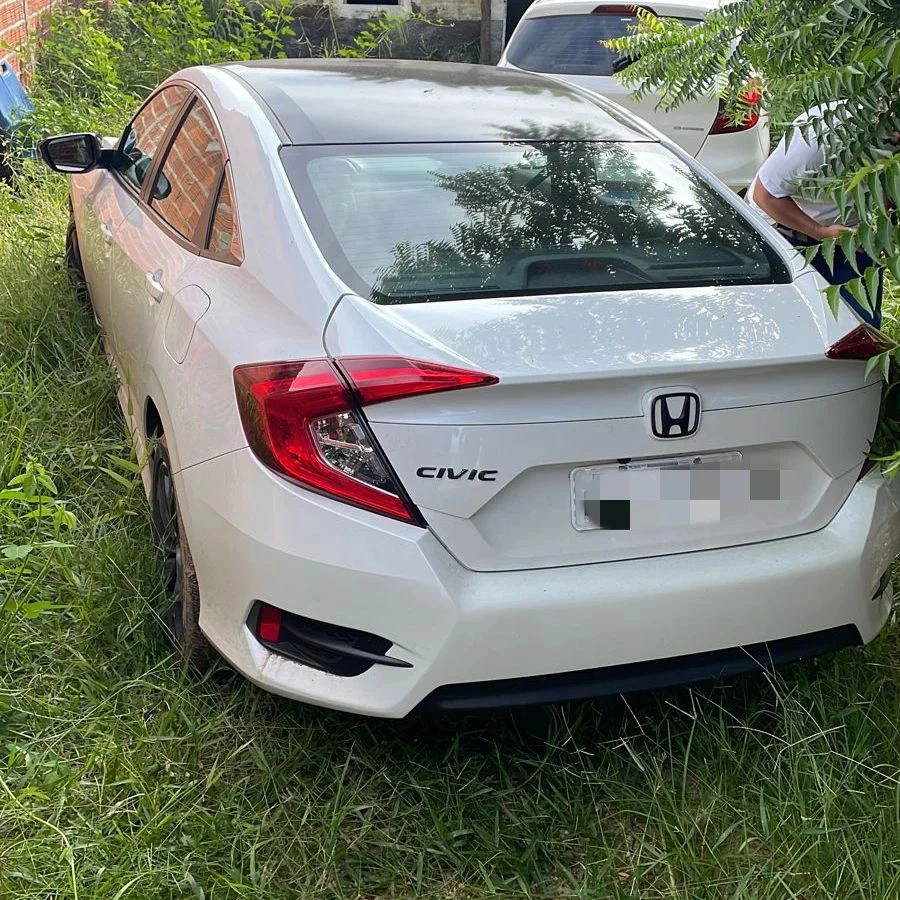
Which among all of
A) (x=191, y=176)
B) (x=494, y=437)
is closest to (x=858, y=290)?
(x=494, y=437)

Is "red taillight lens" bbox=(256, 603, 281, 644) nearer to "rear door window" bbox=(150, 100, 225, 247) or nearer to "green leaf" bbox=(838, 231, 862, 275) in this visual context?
"rear door window" bbox=(150, 100, 225, 247)

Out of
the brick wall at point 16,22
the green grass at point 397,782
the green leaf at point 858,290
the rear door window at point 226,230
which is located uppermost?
the green leaf at point 858,290

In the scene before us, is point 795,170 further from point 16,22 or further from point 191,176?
point 16,22

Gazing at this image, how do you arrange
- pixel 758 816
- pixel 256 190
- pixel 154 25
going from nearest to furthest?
pixel 758 816
pixel 256 190
pixel 154 25

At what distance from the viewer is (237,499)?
2.27 m

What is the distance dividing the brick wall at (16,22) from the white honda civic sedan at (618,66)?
13.4 feet

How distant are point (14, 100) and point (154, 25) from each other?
287 centimetres

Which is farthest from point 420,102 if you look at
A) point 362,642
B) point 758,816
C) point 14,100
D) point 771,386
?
point 14,100

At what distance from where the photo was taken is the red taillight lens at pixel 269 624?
2244 mm

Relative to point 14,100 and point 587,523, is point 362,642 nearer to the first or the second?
point 587,523

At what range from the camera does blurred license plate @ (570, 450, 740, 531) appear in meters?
2.19

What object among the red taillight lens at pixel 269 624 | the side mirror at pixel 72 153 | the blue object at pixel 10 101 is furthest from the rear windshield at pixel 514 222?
the blue object at pixel 10 101

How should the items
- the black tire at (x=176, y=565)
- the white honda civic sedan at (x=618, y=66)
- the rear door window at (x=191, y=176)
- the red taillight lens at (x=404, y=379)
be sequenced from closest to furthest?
1. the red taillight lens at (x=404, y=379)
2. the black tire at (x=176, y=565)
3. the rear door window at (x=191, y=176)
4. the white honda civic sedan at (x=618, y=66)

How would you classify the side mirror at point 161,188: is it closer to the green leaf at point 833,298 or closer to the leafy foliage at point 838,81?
the leafy foliage at point 838,81
